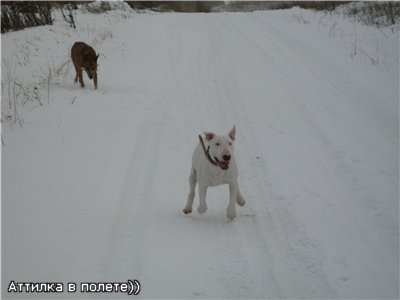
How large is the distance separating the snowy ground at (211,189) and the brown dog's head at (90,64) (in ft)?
1.45

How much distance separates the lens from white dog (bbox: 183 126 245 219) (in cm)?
423

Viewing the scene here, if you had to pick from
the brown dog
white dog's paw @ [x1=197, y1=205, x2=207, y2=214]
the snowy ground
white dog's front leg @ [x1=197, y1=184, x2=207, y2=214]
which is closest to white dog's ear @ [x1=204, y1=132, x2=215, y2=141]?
white dog's front leg @ [x1=197, y1=184, x2=207, y2=214]

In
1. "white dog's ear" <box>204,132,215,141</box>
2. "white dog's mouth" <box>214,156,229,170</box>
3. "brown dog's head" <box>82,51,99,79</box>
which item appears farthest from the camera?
"brown dog's head" <box>82,51,99,79</box>

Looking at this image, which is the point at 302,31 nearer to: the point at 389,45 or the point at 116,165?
the point at 389,45

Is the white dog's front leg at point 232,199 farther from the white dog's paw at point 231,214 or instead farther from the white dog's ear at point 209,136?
the white dog's ear at point 209,136

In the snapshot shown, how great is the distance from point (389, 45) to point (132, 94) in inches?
289

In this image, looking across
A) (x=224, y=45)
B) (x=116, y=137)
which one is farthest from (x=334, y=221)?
(x=224, y=45)

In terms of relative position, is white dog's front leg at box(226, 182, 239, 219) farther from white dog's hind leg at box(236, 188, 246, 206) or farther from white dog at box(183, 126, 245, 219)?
white dog's hind leg at box(236, 188, 246, 206)

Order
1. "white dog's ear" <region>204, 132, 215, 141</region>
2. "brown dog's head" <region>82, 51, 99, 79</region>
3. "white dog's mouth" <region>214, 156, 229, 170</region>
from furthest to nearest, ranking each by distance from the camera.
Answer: "brown dog's head" <region>82, 51, 99, 79</region> < "white dog's ear" <region>204, 132, 215, 141</region> < "white dog's mouth" <region>214, 156, 229, 170</region>

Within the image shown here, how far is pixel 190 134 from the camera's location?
7.27m

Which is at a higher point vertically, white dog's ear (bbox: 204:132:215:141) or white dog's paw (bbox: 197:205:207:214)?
white dog's ear (bbox: 204:132:215:141)

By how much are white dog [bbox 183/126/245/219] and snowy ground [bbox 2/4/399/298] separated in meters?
0.43

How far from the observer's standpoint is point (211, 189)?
18.5 ft

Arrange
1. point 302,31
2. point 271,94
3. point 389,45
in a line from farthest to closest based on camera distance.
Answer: point 302,31 → point 389,45 → point 271,94
